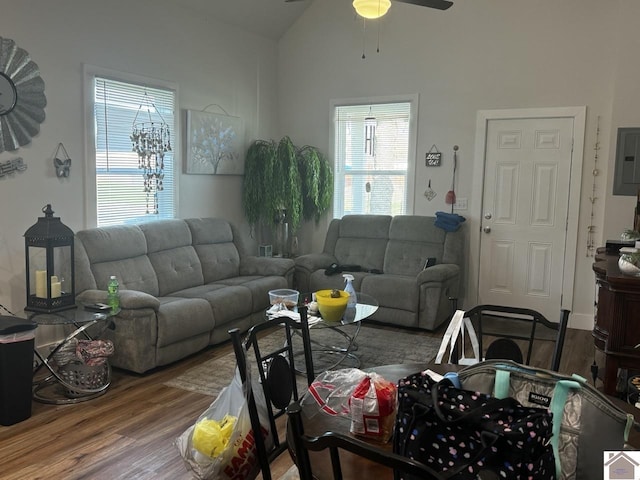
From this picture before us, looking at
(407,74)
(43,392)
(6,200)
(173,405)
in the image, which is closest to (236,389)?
(173,405)

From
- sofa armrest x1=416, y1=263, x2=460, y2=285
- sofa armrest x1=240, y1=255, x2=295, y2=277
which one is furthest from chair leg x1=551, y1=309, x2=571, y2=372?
sofa armrest x1=240, y1=255, x2=295, y2=277

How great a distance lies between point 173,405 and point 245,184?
3.16m

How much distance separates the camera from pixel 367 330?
529cm

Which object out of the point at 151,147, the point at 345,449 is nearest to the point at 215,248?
the point at 151,147

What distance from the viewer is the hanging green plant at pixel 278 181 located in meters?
6.09

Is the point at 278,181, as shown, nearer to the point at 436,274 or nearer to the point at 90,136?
the point at 436,274

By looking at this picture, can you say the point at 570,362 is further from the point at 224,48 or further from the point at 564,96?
the point at 224,48

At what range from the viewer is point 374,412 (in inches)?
62.1

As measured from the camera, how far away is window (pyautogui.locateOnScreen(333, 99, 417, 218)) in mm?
6211

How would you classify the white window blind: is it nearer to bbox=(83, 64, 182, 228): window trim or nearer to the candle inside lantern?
bbox=(83, 64, 182, 228): window trim

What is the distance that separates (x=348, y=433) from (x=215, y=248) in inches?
157

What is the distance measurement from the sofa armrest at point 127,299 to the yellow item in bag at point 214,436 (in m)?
2.01

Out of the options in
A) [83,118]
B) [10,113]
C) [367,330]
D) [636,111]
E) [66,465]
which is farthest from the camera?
[367,330]

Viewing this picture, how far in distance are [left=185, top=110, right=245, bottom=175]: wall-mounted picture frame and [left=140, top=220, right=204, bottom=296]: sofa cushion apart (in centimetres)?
77
